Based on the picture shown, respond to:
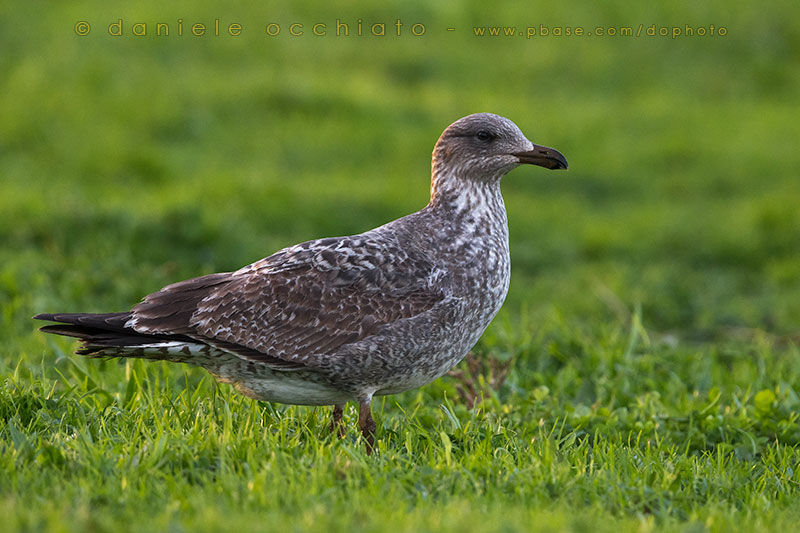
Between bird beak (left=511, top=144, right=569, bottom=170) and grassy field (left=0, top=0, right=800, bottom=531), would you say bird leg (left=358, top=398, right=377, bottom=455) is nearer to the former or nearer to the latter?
grassy field (left=0, top=0, right=800, bottom=531)

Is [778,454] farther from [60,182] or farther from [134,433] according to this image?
[60,182]

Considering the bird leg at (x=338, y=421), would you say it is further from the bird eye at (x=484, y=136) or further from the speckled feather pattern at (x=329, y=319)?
the bird eye at (x=484, y=136)

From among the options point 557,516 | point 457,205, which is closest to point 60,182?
point 457,205

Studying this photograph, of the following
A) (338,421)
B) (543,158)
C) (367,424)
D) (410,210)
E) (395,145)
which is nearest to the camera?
(367,424)

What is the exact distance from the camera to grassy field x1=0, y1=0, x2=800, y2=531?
4.74m

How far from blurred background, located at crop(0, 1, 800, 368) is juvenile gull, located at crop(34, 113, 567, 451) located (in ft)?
7.12

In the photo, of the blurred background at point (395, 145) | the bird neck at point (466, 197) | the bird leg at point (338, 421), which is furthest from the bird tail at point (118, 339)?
the blurred background at point (395, 145)

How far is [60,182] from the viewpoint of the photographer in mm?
12914

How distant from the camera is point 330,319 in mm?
5590

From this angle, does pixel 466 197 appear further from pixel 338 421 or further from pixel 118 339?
pixel 118 339

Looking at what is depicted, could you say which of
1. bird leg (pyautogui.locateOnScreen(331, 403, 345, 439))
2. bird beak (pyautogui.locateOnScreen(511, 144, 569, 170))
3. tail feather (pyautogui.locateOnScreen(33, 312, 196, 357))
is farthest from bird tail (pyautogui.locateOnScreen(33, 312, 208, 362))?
bird beak (pyautogui.locateOnScreen(511, 144, 569, 170))

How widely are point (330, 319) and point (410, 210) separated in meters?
7.25

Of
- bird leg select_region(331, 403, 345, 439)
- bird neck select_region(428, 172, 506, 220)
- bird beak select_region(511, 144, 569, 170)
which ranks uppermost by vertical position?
bird beak select_region(511, 144, 569, 170)

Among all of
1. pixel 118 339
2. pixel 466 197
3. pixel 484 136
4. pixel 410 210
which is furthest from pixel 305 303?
pixel 410 210
